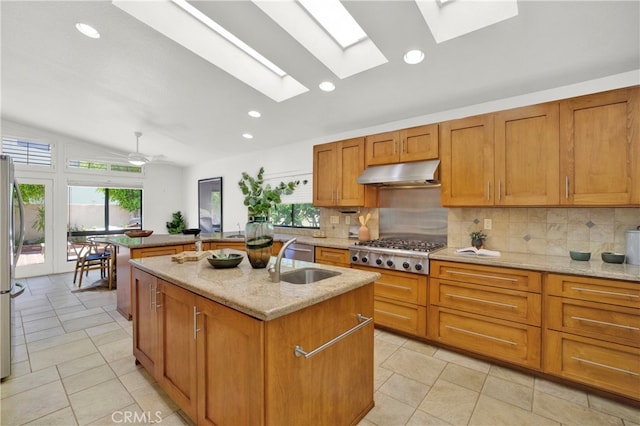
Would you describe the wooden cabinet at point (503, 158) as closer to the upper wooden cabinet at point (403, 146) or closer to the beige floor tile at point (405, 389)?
the upper wooden cabinet at point (403, 146)

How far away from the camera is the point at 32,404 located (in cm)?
188

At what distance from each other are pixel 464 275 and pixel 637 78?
2119mm

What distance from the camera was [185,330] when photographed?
63.7 inches

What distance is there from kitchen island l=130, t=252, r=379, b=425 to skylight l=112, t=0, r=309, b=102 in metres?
2.08

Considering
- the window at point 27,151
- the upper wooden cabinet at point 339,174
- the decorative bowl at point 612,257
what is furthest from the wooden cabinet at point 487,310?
the window at point 27,151

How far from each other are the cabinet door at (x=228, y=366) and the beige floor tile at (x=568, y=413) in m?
1.92

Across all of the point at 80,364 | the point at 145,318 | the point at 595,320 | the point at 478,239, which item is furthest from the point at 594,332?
the point at 80,364

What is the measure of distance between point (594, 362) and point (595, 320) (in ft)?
0.98

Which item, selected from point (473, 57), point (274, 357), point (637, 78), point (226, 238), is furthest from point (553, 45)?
point (226, 238)

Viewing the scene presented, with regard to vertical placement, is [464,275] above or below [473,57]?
below

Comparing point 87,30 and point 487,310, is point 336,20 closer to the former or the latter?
point 87,30

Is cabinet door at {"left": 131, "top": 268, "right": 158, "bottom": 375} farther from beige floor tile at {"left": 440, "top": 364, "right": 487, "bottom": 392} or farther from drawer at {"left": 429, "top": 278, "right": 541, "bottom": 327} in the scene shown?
drawer at {"left": 429, "top": 278, "right": 541, "bottom": 327}

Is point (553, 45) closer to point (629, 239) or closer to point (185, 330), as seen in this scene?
point (629, 239)

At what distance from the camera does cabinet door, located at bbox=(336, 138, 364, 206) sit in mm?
3496
